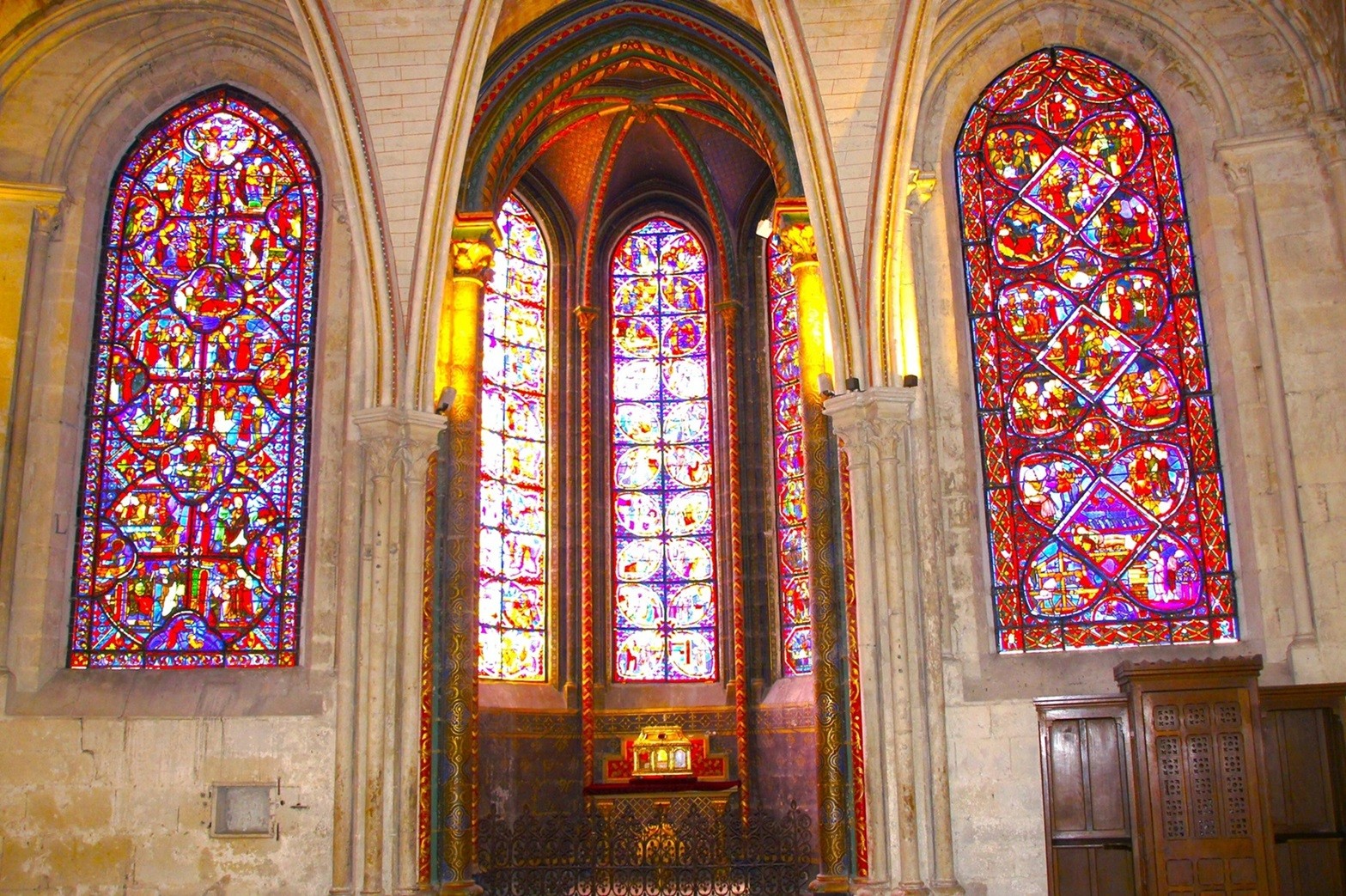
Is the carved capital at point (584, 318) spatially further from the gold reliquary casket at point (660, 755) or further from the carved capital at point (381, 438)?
the carved capital at point (381, 438)

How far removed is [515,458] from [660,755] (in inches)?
141

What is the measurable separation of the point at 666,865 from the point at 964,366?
491cm

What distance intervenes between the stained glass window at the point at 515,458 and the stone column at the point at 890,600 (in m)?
4.82

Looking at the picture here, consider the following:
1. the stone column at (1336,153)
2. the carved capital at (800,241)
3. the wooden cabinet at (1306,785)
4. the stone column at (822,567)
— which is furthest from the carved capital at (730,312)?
the wooden cabinet at (1306,785)

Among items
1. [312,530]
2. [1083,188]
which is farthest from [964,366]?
[312,530]

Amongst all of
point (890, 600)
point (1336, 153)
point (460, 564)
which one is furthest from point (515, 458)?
point (1336, 153)

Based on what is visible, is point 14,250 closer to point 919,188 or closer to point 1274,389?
A: point 919,188

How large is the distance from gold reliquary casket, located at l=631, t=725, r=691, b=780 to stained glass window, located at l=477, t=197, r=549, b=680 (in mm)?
1383

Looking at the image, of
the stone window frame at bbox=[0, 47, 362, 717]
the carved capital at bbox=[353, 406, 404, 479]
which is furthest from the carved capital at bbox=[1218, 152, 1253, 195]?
the stone window frame at bbox=[0, 47, 362, 717]

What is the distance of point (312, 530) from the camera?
39.9 feet

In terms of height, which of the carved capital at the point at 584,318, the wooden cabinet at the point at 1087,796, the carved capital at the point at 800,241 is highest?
the carved capital at the point at 584,318

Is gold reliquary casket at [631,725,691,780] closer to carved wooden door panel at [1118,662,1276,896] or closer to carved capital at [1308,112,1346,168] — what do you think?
carved wooden door panel at [1118,662,1276,896]

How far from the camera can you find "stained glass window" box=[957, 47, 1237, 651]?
11.6 m

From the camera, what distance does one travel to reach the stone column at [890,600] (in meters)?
10.7
